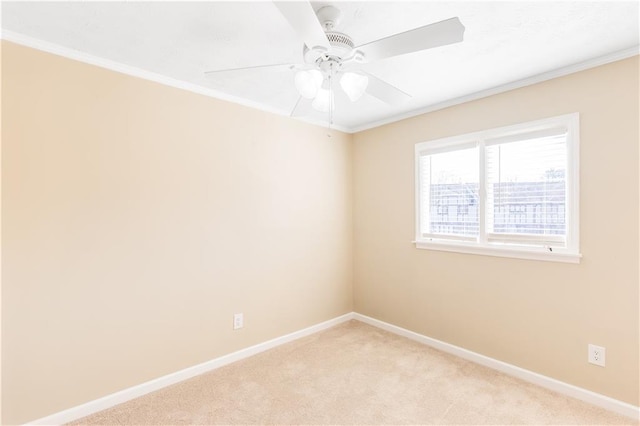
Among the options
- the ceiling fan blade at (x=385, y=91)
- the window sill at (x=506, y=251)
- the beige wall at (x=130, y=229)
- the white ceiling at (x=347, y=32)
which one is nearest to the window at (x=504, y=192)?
the window sill at (x=506, y=251)

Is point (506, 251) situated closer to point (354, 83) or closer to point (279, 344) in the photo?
point (354, 83)

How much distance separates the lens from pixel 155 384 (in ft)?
7.58

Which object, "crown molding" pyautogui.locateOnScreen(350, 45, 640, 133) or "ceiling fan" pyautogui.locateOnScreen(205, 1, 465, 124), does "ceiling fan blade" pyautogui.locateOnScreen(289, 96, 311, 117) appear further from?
"crown molding" pyautogui.locateOnScreen(350, 45, 640, 133)

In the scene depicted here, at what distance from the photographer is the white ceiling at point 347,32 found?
5.13 ft

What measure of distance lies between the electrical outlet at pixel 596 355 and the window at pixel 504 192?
23.2 inches

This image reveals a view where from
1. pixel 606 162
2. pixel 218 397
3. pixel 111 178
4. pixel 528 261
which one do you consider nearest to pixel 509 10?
pixel 606 162

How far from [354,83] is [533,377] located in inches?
97.7

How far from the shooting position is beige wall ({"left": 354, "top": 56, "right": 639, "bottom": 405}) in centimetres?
201

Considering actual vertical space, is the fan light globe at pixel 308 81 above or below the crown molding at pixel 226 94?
below

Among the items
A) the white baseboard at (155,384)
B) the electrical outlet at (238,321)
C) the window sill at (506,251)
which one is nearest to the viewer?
the white baseboard at (155,384)

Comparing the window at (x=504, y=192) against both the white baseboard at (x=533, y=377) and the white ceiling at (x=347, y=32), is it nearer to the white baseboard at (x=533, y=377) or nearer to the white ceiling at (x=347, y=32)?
the white ceiling at (x=347, y=32)

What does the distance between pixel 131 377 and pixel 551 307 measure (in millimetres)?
3035

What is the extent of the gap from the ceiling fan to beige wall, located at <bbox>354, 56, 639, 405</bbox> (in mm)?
1301

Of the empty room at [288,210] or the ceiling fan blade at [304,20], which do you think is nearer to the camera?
the ceiling fan blade at [304,20]
